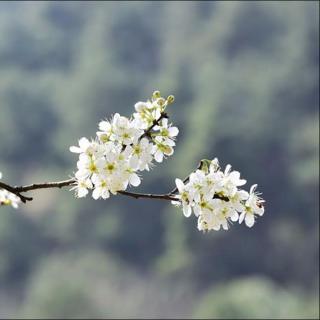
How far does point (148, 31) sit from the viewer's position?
32.5 metres

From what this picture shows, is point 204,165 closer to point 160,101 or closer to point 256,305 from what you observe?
point 160,101

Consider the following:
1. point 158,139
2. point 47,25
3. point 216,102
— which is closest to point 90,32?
point 47,25

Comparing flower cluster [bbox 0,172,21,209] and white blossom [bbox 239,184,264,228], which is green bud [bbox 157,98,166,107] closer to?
white blossom [bbox 239,184,264,228]

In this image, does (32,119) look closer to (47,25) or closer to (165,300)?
(47,25)

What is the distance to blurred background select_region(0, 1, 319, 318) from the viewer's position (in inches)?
875

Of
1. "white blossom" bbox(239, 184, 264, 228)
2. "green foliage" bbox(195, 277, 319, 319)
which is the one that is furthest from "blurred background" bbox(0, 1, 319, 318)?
"white blossom" bbox(239, 184, 264, 228)

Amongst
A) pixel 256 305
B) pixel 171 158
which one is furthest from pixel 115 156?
pixel 171 158

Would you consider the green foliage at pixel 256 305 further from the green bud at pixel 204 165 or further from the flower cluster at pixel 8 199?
the green bud at pixel 204 165

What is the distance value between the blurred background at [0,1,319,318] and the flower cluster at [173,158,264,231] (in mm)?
15710

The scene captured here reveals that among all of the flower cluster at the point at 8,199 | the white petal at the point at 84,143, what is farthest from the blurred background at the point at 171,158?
the white petal at the point at 84,143

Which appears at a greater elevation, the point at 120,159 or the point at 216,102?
the point at 216,102

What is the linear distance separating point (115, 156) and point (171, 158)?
25.1 metres

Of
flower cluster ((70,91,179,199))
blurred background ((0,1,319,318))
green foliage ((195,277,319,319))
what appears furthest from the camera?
blurred background ((0,1,319,318))

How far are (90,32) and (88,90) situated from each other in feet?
15.0
